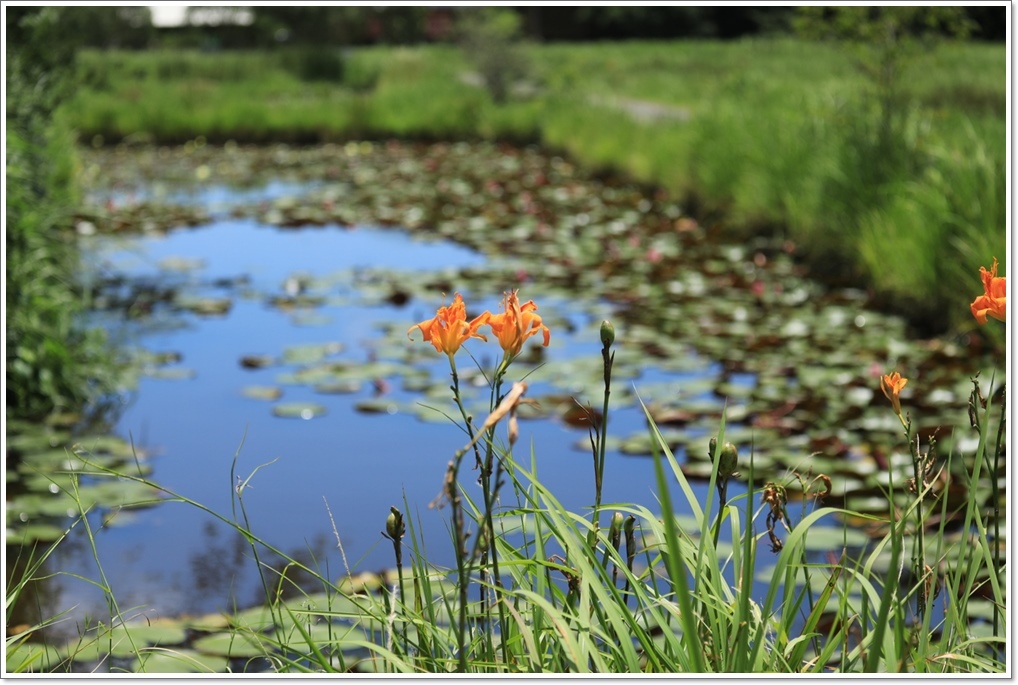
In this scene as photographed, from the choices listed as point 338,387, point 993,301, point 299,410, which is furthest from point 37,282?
point 993,301

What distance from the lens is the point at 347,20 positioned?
21438mm

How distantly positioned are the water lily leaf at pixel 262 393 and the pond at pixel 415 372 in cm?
1

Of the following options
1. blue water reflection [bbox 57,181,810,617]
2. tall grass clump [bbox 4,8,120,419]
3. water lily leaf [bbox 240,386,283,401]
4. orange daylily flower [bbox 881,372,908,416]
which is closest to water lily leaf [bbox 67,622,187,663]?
blue water reflection [bbox 57,181,810,617]

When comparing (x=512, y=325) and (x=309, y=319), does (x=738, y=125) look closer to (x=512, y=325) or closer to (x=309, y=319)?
(x=309, y=319)

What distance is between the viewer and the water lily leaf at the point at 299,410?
10.7 ft

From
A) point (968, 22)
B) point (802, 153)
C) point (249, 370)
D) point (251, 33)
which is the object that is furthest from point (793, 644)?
point (251, 33)

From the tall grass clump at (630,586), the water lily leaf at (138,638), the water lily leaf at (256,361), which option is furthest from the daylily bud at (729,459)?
the water lily leaf at (256,361)

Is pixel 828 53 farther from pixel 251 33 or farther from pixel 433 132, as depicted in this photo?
pixel 251 33

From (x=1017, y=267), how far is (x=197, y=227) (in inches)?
252

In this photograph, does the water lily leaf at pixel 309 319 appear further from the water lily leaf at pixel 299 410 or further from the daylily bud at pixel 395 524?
the daylily bud at pixel 395 524

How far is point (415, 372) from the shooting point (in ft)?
12.0

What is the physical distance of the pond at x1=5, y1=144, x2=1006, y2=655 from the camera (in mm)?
2459

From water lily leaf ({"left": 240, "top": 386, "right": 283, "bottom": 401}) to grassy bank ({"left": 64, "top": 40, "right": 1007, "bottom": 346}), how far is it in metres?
2.30

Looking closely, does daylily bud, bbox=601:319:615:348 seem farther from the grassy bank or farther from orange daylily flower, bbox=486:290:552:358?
the grassy bank
